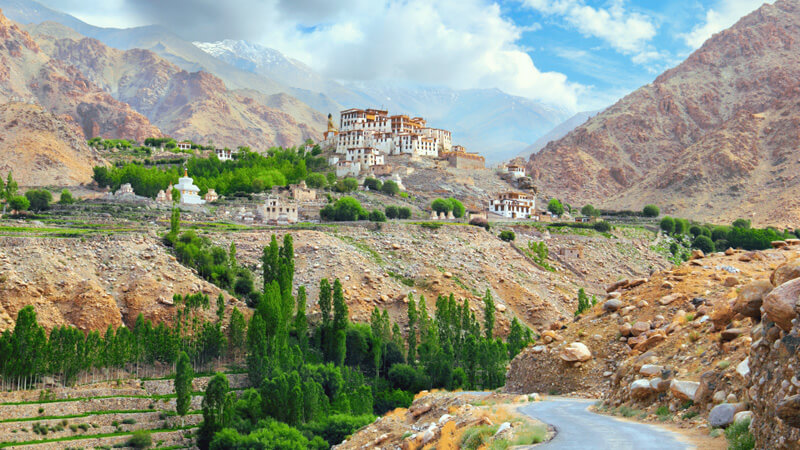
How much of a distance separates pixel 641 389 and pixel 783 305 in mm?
4938

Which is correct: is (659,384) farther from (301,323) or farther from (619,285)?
(301,323)

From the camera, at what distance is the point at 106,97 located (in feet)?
599

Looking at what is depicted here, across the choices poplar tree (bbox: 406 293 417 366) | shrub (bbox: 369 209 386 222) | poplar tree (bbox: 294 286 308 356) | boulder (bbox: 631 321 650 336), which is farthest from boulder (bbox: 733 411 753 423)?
shrub (bbox: 369 209 386 222)

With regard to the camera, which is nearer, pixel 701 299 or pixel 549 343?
pixel 701 299

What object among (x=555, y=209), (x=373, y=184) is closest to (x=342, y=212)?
(x=373, y=184)

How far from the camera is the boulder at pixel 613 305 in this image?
19.0m

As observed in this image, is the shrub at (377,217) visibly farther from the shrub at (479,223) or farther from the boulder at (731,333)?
the boulder at (731,333)

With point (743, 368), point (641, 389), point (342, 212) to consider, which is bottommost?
point (641, 389)

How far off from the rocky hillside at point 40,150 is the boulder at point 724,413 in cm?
9443

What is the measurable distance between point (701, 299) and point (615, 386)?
3948 mm

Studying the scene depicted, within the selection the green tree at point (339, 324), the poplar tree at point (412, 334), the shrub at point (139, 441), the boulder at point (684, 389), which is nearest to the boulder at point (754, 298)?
the boulder at point (684, 389)

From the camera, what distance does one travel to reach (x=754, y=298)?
38.9ft

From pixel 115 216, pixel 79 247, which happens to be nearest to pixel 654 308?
pixel 79 247

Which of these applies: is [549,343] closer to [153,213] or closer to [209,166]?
[153,213]
